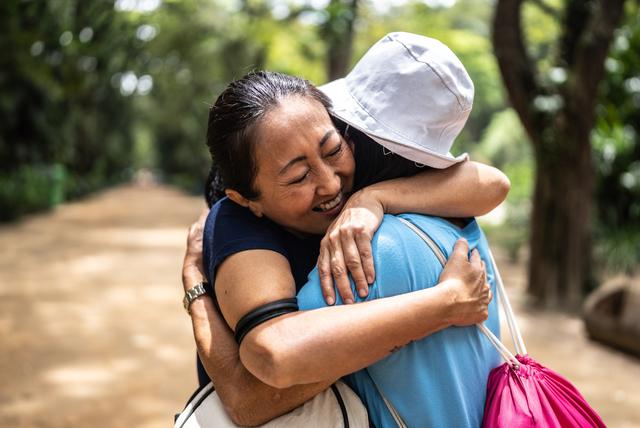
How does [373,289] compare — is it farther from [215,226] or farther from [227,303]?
[215,226]

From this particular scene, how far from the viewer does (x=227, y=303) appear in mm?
1382

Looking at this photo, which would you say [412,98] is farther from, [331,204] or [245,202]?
[245,202]

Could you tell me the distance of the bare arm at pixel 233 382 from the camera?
1.37 meters

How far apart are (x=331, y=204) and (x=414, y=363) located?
1.48 ft

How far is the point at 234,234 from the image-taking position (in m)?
1.45

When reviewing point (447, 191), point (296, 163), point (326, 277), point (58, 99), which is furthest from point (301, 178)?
point (58, 99)

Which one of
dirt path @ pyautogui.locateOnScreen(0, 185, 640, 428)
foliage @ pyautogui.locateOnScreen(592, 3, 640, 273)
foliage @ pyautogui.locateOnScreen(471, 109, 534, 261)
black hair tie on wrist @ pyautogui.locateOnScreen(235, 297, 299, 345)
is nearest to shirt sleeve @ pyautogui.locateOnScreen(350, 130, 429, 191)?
black hair tie on wrist @ pyautogui.locateOnScreen(235, 297, 299, 345)

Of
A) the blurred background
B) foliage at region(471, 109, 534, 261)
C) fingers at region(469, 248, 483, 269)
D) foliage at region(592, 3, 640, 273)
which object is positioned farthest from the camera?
foliage at region(471, 109, 534, 261)

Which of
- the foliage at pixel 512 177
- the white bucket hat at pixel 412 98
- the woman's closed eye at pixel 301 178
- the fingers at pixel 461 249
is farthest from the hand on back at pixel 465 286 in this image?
the foliage at pixel 512 177

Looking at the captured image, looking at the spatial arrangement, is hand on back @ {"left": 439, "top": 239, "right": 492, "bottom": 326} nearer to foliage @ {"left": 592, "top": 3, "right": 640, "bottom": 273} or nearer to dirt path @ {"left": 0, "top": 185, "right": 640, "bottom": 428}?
dirt path @ {"left": 0, "top": 185, "right": 640, "bottom": 428}

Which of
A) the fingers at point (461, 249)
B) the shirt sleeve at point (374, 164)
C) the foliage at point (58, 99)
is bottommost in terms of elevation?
the fingers at point (461, 249)

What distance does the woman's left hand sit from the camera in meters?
1.32

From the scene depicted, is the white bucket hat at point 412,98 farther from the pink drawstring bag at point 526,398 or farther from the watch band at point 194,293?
the watch band at point 194,293

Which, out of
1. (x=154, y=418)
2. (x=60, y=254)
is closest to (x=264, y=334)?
(x=154, y=418)
